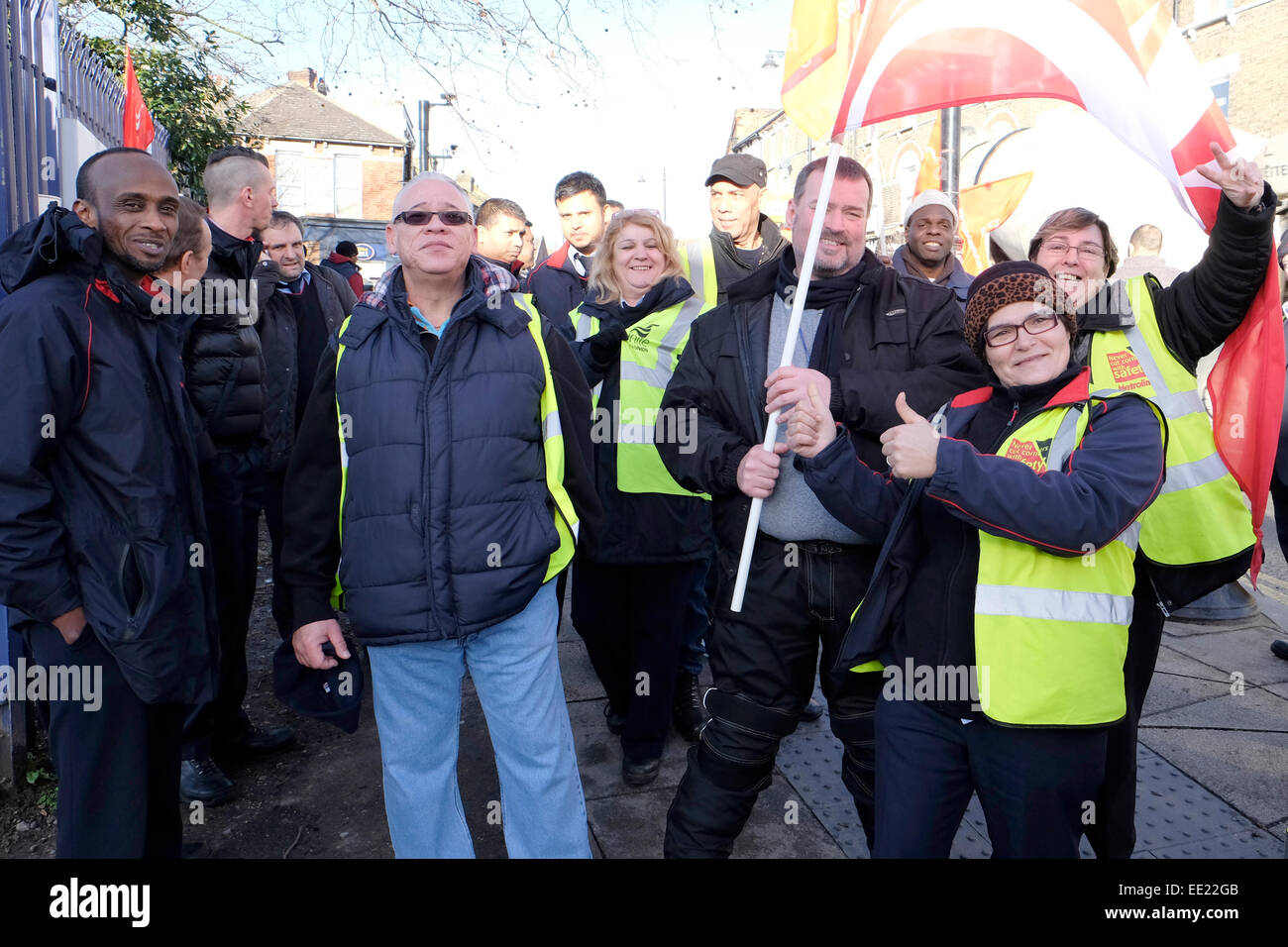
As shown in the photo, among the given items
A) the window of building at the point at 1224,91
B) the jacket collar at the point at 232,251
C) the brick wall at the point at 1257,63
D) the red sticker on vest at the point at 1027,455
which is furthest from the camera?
the window of building at the point at 1224,91

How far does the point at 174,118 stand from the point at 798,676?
1092 centimetres

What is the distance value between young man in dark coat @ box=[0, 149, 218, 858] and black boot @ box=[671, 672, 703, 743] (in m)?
2.12

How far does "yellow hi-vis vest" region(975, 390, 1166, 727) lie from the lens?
2.00 metres

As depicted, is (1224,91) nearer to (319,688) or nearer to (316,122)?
(319,688)

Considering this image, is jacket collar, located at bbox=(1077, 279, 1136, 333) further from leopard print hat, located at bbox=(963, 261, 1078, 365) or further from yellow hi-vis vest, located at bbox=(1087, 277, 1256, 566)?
leopard print hat, located at bbox=(963, 261, 1078, 365)

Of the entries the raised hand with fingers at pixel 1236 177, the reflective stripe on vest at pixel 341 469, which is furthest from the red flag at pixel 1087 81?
the reflective stripe on vest at pixel 341 469

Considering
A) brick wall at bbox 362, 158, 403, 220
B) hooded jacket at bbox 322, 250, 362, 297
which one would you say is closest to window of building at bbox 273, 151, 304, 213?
brick wall at bbox 362, 158, 403, 220

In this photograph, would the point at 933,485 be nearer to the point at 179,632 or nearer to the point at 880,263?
the point at 880,263

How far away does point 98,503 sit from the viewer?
2.40m

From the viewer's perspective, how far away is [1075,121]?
24.3 ft

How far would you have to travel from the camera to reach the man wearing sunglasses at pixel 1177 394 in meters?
2.46

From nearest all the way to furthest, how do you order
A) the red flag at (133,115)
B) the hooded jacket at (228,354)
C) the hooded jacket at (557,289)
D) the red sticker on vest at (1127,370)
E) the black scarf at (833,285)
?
the red sticker on vest at (1127,370) < the black scarf at (833,285) < the hooded jacket at (228,354) < the hooded jacket at (557,289) < the red flag at (133,115)

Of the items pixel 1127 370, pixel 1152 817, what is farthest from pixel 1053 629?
pixel 1152 817

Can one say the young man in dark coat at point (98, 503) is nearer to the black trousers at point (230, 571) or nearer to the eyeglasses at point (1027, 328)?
the black trousers at point (230, 571)
